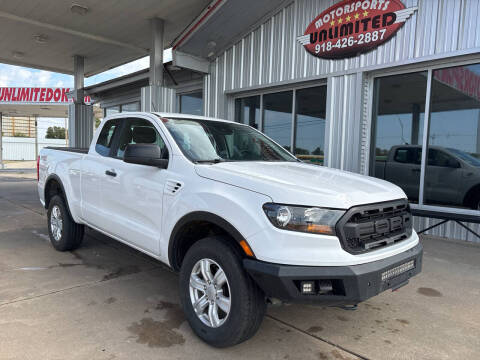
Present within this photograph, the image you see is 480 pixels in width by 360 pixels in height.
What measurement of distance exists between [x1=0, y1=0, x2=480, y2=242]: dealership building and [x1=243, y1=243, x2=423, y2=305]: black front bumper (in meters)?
4.25

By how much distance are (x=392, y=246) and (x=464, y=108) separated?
4.75 m

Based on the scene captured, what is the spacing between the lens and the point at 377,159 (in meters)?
7.24

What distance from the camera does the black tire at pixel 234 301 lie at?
8.27 feet

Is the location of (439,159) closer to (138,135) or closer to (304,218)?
(304,218)

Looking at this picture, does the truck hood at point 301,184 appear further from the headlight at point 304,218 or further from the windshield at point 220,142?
the windshield at point 220,142

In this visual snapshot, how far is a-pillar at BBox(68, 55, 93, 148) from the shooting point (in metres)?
13.4

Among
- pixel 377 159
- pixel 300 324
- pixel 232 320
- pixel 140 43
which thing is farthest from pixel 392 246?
pixel 140 43

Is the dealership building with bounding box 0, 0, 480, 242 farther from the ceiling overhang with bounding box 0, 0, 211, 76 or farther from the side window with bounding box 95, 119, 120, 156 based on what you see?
the side window with bounding box 95, 119, 120, 156

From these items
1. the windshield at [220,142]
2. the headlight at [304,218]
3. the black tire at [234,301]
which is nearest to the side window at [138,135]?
the windshield at [220,142]

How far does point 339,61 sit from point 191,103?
5.34 m

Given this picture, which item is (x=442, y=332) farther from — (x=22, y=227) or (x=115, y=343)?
→ (x=22, y=227)

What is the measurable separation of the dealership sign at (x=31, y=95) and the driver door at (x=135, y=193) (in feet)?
65.7

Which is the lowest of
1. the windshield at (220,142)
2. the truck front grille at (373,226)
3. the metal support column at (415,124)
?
the truck front grille at (373,226)

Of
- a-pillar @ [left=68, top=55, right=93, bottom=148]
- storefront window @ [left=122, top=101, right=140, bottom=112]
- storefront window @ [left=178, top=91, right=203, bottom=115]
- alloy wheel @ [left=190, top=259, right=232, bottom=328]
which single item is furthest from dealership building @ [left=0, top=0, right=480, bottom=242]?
alloy wheel @ [left=190, top=259, right=232, bottom=328]
